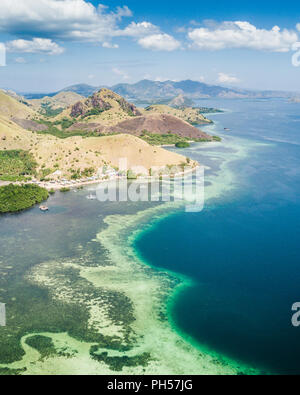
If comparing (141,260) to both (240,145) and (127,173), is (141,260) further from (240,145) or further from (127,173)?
(240,145)

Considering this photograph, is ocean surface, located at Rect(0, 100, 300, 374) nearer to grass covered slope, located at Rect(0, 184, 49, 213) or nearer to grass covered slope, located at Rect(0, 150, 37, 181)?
grass covered slope, located at Rect(0, 184, 49, 213)

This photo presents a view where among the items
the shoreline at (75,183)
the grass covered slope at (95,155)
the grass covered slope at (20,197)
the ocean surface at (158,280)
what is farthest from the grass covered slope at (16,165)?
the ocean surface at (158,280)

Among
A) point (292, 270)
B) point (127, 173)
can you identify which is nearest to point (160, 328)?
point (292, 270)

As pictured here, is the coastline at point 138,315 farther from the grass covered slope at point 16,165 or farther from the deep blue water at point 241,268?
the grass covered slope at point 16,165

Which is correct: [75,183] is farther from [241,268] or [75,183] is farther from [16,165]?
[241,268]

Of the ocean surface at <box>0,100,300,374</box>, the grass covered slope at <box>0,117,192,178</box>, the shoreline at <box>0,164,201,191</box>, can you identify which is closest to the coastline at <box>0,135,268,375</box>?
the ocean surface at <box>0,100,300,374</box>

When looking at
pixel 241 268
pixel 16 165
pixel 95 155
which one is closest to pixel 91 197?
pixel 95 155
